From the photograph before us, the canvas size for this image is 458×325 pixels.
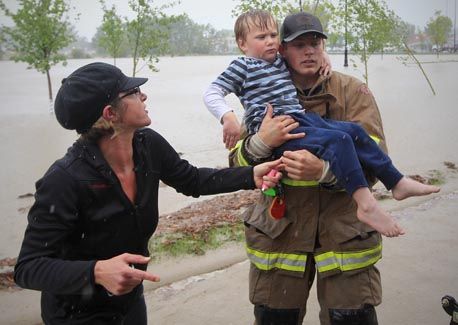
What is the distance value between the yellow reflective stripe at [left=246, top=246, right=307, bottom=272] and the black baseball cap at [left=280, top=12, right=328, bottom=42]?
1088mm

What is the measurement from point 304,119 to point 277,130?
0.63ft

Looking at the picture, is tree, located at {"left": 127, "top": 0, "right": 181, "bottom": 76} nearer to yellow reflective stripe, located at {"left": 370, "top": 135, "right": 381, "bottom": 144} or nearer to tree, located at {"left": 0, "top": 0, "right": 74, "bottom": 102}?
tree, located at {"left": 0, "top": 0, "right": 74, "bottom": 102}

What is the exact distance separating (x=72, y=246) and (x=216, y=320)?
1.80 metres

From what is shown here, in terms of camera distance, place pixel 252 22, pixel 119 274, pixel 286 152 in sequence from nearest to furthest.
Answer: pixel 119 274, pixel 286 152, pixel 252 22

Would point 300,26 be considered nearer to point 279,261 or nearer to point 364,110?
point 364,110

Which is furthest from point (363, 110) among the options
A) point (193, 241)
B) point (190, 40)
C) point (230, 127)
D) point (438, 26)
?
point (190, 40)

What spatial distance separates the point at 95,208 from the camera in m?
1.82

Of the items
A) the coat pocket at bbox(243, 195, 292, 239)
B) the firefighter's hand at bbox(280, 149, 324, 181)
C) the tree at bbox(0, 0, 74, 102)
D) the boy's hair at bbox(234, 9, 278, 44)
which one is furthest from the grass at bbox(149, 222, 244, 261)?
the tree at bbox(0, 0, 74, 102)

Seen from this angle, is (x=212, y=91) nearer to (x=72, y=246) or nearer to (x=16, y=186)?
(x=72, y=246)

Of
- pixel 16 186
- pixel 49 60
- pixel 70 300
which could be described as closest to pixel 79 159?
pixel 70 300

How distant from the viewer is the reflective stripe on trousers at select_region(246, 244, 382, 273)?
2076mm

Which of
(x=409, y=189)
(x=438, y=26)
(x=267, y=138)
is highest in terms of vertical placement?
(x=438, y=26)

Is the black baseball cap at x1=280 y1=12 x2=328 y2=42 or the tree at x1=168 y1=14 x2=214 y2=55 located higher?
the tree at x1=168 y1=14 x2=214 y2=55

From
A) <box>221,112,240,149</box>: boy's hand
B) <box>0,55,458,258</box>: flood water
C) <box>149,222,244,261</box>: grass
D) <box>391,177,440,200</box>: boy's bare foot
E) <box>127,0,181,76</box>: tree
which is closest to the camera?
<box>391,177,440,200</box>: boy's bare foot
